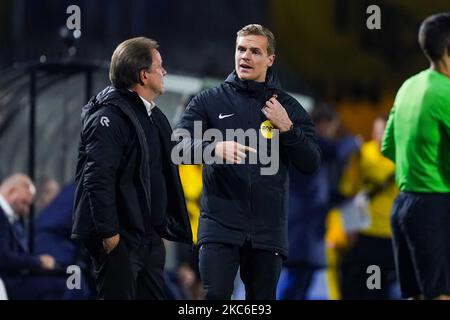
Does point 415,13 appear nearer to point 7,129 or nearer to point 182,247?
point 182,247

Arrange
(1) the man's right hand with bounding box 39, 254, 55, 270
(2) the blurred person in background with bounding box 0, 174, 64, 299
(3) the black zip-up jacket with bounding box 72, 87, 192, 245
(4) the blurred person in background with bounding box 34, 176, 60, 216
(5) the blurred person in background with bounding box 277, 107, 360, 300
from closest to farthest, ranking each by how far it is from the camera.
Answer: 1. (3) the black zip-up jacket with bounding box 72, 87, 192, 245
2. (2) the blurred person in background with bounding box 0, 174, 64, 299
3. (1) the man's right hand with bounding box 39, 254, 55, 270
4. (5) the blurred person in background with bounding box 277, 107, 360, 300
5. (4) the blurred person in background with bounding box 34, 176, 60, 216

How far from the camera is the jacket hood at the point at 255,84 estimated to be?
734cm

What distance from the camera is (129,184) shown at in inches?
279

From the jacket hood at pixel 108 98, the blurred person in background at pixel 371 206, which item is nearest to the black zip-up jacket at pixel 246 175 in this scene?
the jacket hood at pixel 108 98

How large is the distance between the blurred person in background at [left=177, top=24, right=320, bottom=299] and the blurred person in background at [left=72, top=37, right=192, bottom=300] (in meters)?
0.16

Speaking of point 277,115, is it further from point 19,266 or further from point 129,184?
point 19,266

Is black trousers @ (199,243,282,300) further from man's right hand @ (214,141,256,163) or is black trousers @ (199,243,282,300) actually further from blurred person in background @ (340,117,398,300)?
blurred person in background @ (340,117,398,300)

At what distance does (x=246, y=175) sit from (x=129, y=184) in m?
0.59

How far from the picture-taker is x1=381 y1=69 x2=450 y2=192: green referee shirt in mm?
→ 7824

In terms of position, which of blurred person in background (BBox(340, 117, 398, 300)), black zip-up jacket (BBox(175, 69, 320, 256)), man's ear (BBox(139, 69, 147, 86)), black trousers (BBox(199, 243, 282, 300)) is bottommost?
blurred person in background (BBox(340, 117, 398, 300))

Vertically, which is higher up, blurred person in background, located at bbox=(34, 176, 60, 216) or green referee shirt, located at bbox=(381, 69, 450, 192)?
green referee shirt, located at bbox=(381, 69, 450, 192)

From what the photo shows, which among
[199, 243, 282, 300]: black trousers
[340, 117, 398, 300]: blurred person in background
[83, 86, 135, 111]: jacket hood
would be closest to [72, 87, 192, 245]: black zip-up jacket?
[83, 86, 135, 111]: jacket hood

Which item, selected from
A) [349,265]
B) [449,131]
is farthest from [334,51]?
[449,131]

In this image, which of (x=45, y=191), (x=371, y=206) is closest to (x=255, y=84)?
(x=45, y=191)
